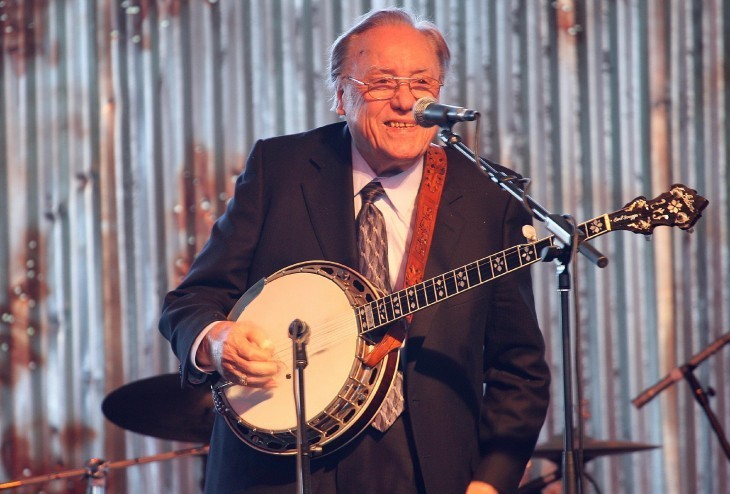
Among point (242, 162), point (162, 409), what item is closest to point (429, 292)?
point (162, 409)

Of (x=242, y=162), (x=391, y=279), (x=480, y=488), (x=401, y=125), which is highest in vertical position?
(x=242, y=162)

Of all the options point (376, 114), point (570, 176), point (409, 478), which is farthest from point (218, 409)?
point (570, 176)

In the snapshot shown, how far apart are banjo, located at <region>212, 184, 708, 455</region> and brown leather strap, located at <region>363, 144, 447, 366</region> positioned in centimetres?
3

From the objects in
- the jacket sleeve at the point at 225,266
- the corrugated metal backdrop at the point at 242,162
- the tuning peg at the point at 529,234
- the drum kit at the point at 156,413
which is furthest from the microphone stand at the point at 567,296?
the corrugated metal backdrop at the point at 242,162

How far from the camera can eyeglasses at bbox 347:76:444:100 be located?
2.79 meters

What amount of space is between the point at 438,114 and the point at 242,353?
757 mm

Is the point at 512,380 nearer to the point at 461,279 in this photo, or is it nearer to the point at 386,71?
the point at 461,279

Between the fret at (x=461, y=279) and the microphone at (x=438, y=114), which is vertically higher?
the microphone at (x=438, y=114)

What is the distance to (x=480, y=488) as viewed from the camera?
2621 millimetres

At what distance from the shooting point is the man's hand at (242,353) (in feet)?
8.21

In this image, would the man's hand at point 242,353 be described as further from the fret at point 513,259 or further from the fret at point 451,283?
the fret at point 513,259

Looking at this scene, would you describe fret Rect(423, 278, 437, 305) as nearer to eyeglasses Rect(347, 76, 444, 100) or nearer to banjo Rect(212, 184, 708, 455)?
banjo Rect(212, 184, 708, 455)

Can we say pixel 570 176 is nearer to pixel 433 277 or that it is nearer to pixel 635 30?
pixel 635 30

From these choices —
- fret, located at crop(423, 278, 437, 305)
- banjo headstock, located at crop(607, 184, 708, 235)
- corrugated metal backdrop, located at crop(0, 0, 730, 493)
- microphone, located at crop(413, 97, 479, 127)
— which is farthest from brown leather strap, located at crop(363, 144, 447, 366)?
corrugated metal backdrop, located at crop(0, 0, 730, 493)
